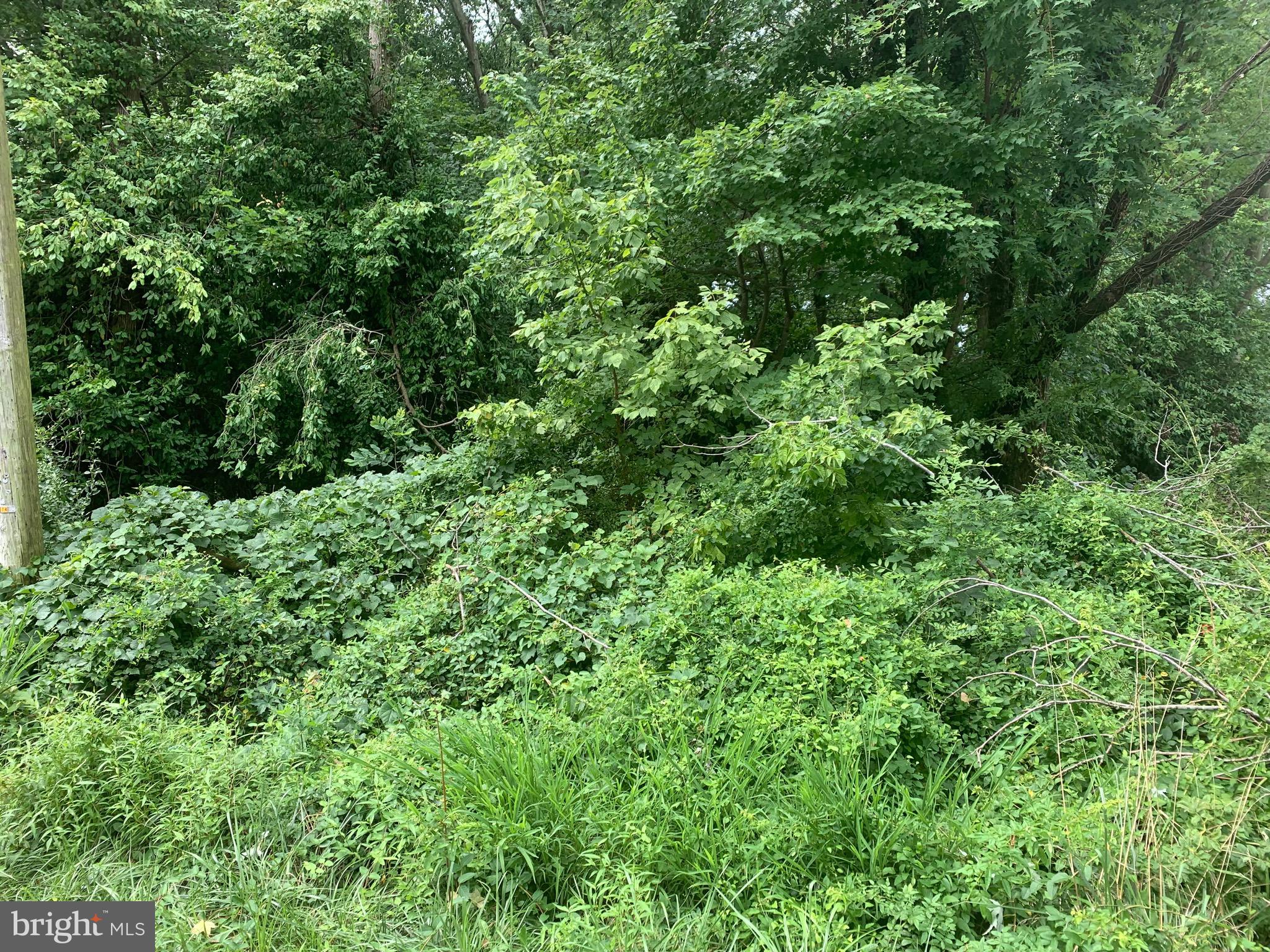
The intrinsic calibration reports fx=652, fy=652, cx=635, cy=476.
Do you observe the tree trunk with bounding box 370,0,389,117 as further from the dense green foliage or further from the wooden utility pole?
the wooden utility pole

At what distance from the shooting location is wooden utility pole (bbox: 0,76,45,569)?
3.81m

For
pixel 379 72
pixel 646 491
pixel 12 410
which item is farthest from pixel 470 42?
pixel 646 491

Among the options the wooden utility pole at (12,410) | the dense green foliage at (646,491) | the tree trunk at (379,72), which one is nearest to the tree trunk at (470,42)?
the dense green foliage at (646,491)

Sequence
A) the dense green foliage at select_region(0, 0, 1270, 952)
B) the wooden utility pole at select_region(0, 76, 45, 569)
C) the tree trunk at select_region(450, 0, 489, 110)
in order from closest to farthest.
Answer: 1. the dense green foliage at select_region(0, 0, 1270, 952)
2. the wooden utility pole at select_region(0, 76, 45, 569)
3. the tree trunk at select_region(450, 0, 489, 110)

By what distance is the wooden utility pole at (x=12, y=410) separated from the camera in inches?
150

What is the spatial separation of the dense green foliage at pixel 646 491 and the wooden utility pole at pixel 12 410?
251 mm

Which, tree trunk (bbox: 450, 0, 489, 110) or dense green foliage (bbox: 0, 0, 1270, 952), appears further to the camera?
tree trunk (bbox: 450, 0, 489, 110)

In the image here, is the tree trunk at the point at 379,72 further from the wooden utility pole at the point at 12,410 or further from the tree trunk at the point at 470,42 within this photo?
the wooden utility pole at the point at 12,410

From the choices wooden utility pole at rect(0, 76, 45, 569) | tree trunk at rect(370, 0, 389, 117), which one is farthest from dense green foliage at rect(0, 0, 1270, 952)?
wooden utility pole at rect(0, 76, 45, 569)

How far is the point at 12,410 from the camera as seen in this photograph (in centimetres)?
389

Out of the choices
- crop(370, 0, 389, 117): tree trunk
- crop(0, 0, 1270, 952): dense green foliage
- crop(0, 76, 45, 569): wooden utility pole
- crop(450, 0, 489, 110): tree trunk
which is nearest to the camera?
crop(0, 0, 1270, 952): dense green foliage

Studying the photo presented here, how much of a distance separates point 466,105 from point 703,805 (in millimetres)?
11085

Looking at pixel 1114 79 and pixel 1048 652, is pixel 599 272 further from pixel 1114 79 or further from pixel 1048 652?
pixel 1114 79

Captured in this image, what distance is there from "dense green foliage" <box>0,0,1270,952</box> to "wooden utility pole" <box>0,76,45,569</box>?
0.25 m
